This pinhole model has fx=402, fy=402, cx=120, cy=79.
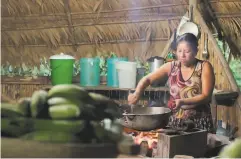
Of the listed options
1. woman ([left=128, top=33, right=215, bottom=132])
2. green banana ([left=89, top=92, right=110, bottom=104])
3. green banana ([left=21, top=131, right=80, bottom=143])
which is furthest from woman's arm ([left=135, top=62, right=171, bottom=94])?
green banana ([left=21, top=131, right=80, bottom=143])

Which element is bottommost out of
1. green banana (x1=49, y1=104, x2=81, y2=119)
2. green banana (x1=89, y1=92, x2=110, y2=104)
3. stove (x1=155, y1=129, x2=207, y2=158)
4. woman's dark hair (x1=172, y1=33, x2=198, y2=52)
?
stove (x1=155, y1=129, x2=207, y2=158)

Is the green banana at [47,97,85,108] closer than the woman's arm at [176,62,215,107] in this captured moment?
Yes

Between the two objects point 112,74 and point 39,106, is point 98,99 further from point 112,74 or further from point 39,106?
point 112,74

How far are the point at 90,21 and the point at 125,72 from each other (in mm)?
330

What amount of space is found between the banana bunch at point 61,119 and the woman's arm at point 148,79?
760 millimetres

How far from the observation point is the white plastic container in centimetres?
154

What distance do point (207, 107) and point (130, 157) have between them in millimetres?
1185

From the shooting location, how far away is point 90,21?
5.73 feet

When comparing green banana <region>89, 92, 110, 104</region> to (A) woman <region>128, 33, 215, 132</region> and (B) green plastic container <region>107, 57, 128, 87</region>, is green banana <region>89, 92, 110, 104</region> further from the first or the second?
(A) woman <region>128, 33, 215, 132</region>

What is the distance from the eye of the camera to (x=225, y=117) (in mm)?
2184

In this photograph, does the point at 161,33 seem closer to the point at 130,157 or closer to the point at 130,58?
the point at 130,58

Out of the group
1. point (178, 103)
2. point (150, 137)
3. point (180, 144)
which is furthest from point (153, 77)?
point (180, 144)

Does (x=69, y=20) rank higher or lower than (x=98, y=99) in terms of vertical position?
higher

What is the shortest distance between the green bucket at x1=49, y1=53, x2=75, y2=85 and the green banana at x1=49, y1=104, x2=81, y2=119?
239 mm
